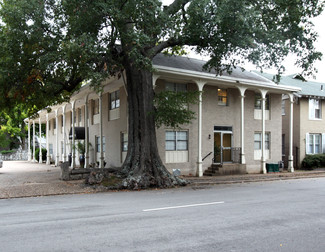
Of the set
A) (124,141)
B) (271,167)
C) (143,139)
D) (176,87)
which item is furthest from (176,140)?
(271,167)

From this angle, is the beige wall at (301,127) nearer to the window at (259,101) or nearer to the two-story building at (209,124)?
the two-story building at (209,124)

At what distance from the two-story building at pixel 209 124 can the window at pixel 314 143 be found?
3.56 metres

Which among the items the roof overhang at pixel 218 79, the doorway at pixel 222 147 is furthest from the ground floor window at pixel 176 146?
the roof overhang at pixel 218 79

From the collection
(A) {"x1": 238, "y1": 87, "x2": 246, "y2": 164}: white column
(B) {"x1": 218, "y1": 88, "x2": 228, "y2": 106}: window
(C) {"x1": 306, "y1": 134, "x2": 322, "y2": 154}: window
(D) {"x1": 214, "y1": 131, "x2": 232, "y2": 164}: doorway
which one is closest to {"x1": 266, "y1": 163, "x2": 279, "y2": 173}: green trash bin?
(A) {"x1": 238, "y1": 87, "x2": 246, "y2": 164}: white column

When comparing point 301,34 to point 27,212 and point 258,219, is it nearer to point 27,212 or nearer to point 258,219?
point 258,219

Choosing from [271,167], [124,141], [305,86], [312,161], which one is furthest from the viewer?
[305,86]

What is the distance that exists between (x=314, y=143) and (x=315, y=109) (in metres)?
2.79

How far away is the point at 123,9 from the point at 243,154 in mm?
12408

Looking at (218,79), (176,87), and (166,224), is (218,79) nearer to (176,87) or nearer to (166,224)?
(176,87)

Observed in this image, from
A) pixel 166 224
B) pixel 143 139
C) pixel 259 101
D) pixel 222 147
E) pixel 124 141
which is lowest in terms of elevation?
pixel 166 224

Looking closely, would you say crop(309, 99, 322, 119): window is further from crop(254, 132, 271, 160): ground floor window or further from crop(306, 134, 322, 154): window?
crop(254, 132, 271, 160): ground floor window

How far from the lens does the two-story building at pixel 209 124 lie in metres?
19.6

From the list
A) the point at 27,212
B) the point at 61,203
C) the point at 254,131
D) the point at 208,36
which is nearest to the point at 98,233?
the point at 27,212

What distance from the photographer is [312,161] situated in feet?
81.7
